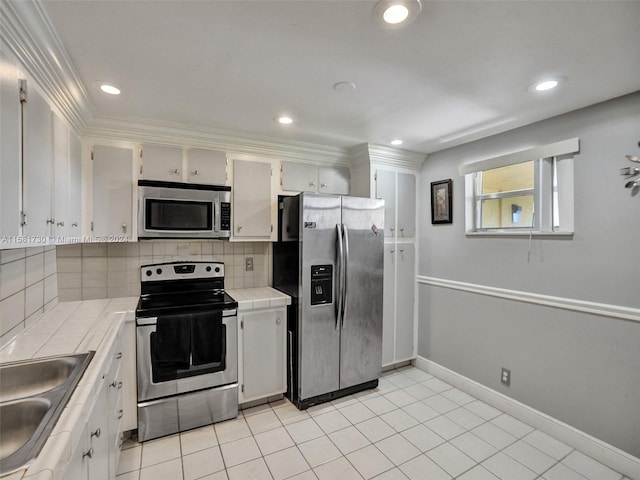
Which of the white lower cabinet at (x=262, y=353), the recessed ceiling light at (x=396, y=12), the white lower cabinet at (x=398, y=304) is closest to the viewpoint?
the recessed ceiling light at (x=396, y=12)

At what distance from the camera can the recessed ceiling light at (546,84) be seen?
177 cm

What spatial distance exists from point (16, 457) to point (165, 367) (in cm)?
154

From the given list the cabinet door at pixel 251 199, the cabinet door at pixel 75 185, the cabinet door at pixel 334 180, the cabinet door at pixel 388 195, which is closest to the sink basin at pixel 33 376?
the cabinet door at pixel 75 185

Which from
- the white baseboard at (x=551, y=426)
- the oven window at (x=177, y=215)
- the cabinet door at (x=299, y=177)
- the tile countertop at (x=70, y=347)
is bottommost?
the white baseboard at (x=551, y=426)

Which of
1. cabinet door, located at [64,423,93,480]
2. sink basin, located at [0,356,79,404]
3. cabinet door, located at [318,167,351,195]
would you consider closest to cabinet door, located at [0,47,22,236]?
sink basin, located at [0,356,79,404]

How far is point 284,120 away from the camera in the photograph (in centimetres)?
245

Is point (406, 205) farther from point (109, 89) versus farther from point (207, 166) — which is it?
point (109, 89)

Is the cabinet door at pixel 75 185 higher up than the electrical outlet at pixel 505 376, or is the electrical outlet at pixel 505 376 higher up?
the cabinet door at pixel 75 185

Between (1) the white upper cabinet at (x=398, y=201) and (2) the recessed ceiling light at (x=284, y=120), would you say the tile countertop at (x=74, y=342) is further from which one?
(2) the recessed ceiling light at (x=284, y=120)

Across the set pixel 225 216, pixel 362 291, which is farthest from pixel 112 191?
pixel 362 291

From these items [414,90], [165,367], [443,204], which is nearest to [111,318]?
[165,367]

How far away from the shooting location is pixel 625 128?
1964 millimetres

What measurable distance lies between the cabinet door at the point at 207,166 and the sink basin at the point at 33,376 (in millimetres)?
1651

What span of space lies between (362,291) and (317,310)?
1.58 feet
